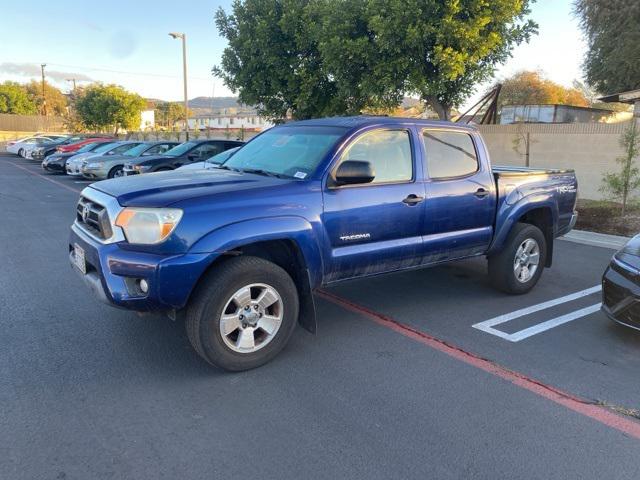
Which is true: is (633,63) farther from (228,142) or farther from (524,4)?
(228,142)

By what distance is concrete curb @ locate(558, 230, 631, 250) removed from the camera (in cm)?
870

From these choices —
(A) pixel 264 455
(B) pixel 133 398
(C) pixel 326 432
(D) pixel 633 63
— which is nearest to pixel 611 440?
(C) pixel 326 432

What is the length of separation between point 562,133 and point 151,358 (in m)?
12.7

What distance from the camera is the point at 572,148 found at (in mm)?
13297

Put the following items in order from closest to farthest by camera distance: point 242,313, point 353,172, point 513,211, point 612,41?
point 242,313, point 353,172, point 513,211, point 612,41

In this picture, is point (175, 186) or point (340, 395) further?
point (175, 186)

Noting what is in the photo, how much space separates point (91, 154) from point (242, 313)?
17.2 meters

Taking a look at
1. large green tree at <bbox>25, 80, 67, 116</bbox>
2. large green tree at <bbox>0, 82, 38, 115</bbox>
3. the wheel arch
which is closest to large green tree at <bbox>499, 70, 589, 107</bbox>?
the wheel arch

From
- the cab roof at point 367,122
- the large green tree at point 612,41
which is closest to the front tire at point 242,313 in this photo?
the cab roof at point 367,122

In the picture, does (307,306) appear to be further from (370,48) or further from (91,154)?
(91,154)

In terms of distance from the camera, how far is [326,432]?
3.10 metres

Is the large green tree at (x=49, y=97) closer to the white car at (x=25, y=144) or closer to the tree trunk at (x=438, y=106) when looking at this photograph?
the white car at (x=25, y=144)

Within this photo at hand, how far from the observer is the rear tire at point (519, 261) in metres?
5.62

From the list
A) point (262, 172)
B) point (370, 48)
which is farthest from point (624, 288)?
point (370, 48)
